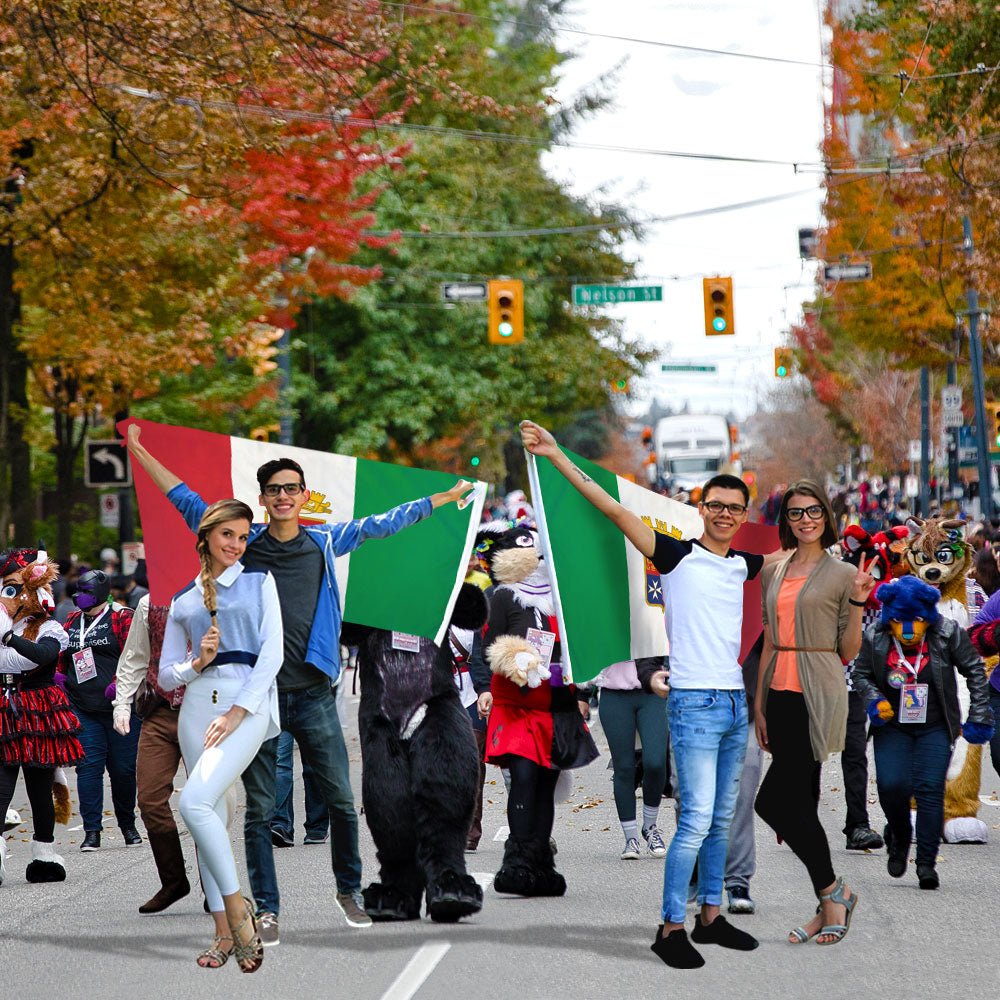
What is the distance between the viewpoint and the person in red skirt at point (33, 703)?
10.4m

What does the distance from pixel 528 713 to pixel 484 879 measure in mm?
1048

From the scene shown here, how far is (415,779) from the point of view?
8578 millimetres

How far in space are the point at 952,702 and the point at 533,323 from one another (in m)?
34.4

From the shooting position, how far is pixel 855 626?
27.1ft

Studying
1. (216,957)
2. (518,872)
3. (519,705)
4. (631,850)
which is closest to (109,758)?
(631,850)

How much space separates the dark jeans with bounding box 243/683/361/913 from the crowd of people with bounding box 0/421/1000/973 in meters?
0.01

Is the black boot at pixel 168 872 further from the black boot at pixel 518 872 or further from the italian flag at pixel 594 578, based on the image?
the italian flag at pixel 594 578

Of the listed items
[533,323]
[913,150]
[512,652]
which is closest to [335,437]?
[533,323]

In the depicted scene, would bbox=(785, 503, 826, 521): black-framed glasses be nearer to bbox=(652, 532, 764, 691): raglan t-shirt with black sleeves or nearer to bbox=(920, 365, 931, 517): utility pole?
bbox=(652, 532, 764, 691): raglan t-shirt with black sleeves

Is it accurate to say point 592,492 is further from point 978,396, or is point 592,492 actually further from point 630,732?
point 978,396

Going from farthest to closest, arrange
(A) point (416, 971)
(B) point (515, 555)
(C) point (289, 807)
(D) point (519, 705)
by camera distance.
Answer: (C) point (289, 807) < (B) point (515, 555) < (D) point (519, 705) < (A) point (416, 971)

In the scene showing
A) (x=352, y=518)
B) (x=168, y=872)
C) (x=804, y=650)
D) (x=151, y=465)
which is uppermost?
(x=151, y=465)

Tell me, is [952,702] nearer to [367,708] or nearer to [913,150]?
[367,708]

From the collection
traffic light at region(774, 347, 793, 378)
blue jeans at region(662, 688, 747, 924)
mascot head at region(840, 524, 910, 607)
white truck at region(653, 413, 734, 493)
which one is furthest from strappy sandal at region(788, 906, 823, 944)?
white truck at region(653, 413, 734, 493)
